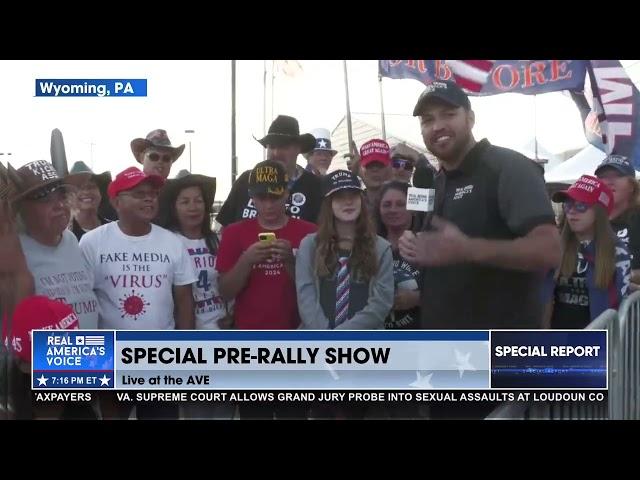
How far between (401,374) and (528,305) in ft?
2.28

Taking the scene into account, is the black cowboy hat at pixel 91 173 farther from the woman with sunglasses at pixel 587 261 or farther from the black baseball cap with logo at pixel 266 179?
the woman with sunglasses at pixel 587 261

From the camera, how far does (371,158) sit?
3.86 m

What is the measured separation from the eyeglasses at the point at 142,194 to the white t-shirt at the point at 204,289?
8.6 inches

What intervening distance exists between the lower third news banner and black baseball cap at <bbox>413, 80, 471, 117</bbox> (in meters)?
1.10

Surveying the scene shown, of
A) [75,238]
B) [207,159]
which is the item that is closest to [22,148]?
[75,238]

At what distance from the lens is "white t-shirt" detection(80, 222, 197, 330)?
3.91m

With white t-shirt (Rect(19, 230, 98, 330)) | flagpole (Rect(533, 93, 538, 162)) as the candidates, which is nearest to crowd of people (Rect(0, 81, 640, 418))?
white t-shirt (Rect(19, 230, 98, 330))

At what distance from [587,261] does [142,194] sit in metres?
2.20

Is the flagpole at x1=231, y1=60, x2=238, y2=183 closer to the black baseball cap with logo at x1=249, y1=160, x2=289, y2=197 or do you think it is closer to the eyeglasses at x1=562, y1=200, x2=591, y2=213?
the black baseball cap with logo at x1=249, y1=160, x2=289, y2=197

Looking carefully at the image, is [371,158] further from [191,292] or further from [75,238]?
[75,238]

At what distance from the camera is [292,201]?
3.90 metres

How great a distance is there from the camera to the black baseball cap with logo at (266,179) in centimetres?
387

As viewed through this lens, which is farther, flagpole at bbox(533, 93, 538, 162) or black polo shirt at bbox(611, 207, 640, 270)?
black polo shirt at bbox(611, 207, 640, 270)

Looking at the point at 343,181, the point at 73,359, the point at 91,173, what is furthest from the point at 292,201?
the point at 73,359
